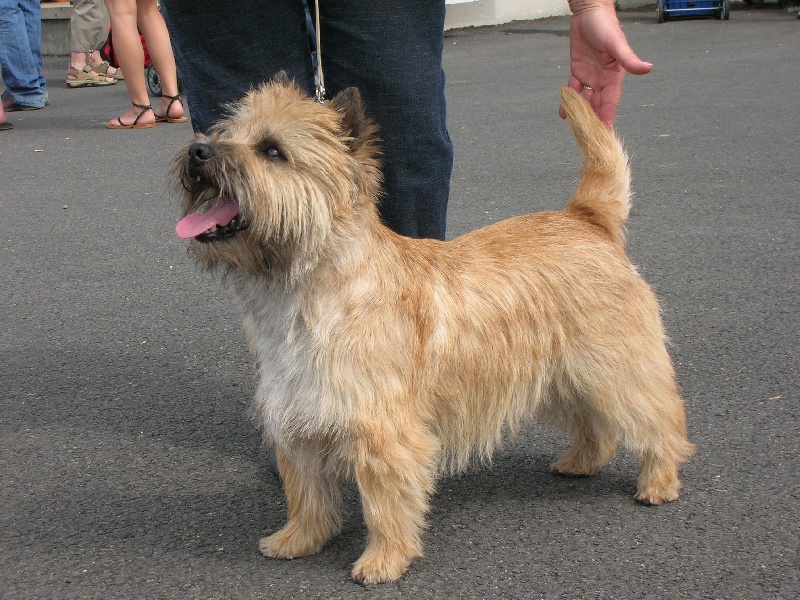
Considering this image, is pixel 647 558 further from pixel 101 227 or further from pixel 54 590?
pixel 101 227

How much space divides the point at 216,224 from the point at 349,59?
91 centimetres

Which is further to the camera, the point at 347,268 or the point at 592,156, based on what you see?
the point at 592,156

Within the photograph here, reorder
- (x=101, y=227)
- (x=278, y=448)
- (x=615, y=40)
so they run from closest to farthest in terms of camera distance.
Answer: (x=278, y=448) → (x=615, y=40) → (x=101, y=227)

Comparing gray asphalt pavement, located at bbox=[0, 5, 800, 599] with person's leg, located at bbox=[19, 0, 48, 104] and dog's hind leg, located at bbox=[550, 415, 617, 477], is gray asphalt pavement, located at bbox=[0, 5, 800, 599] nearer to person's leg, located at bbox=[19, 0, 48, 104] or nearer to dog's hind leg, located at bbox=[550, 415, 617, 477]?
dog's hind leg, located at bbox=[550, 415, 617, 477]

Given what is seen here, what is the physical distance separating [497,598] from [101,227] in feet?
14.2

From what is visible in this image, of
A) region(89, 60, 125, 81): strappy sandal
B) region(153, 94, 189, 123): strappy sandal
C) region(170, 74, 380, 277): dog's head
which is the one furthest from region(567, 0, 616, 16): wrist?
region(89, 60, 125, 81): strappy sandal

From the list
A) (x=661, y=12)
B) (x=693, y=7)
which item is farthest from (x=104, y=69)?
(x=693, y=7)

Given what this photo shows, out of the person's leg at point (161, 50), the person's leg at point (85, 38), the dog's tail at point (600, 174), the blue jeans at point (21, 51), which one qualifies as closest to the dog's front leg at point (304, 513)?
the dog's tail at point (600, 174)

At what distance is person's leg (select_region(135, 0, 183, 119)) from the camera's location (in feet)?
26.7

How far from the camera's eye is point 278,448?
2.82 m

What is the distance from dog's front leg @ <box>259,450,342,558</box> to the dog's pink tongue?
0.74 metres

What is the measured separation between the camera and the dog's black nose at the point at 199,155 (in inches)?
94.4

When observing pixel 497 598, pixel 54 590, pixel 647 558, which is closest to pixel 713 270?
pixel 647 558

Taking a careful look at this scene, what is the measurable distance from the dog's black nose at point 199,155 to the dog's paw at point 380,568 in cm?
113
